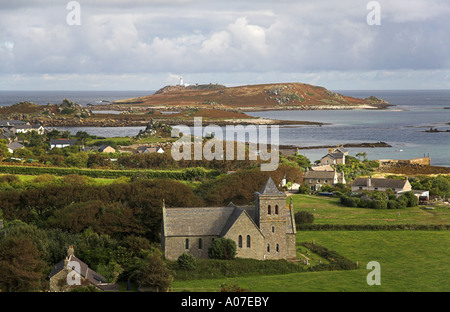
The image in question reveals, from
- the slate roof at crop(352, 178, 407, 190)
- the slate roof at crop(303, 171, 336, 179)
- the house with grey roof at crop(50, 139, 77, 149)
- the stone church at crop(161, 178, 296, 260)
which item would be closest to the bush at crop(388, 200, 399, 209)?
the slate roof at crop(352, 178, 407, 190)

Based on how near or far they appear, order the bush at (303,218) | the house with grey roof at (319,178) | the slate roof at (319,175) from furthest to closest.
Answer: the slate roof at (319,175) → the house with grey roof at (319,178) → the bush at (303,218)

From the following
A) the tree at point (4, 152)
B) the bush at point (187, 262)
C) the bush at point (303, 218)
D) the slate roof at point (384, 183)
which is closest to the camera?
the bush at point (187, 262)

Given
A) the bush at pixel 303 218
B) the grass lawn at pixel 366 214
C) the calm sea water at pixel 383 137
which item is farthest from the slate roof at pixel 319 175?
the calm sea water at pixel 383 137

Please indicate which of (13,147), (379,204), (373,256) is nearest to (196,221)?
(373,256)

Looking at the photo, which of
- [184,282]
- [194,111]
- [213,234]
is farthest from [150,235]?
[194,111]

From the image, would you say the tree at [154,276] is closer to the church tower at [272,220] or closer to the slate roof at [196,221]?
the slate roof at [196,221]

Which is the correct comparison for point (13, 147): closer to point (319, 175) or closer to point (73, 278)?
point (319, 175)
